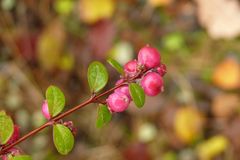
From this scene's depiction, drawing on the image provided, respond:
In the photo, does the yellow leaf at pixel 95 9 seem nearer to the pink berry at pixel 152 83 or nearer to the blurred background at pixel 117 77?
the blurred background at pixel 117 77

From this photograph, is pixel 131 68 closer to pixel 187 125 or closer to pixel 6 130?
pixel 6 130

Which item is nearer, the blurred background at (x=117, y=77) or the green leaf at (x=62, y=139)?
the green leaf at (x=62, y=139)

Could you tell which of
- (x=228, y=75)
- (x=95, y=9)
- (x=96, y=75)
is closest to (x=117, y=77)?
(x=95, y=9)

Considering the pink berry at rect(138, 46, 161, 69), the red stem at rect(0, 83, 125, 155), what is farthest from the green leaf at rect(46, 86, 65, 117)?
the pink berry at rect(138, 46, 161, 69)

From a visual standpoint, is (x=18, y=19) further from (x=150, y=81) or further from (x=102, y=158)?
(x=150, y=81)

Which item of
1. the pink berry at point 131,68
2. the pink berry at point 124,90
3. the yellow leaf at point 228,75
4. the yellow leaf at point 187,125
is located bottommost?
the pink berry at point 124,90

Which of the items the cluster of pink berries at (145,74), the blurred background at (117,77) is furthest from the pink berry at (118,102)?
the blurred background at (117,77)
